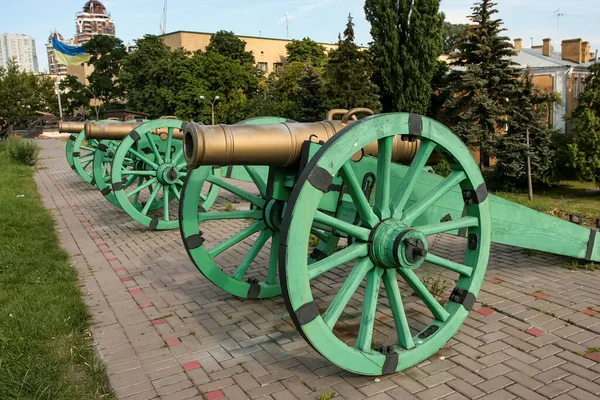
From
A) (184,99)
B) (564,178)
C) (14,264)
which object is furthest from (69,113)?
(14,264)

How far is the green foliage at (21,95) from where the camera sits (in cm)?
4947

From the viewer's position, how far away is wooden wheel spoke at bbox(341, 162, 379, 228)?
3.28m

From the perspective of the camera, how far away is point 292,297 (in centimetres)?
295

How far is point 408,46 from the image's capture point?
24062mm

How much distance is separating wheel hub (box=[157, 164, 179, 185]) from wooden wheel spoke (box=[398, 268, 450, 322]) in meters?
5.56

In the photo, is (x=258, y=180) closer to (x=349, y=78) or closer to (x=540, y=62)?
(x=349, y=78)

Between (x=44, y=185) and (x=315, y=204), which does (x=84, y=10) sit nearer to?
(x=44, y=185)

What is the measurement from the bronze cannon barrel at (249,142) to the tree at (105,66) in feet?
184

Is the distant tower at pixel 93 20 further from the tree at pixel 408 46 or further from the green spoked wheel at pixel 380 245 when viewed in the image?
the green spoked wheel at pixel 380 245

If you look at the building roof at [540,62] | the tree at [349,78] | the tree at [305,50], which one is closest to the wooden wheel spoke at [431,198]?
the tree at [349,78]

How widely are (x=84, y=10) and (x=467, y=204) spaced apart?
182 meters

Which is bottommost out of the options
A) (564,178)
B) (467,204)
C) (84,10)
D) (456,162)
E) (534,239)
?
(564,178)

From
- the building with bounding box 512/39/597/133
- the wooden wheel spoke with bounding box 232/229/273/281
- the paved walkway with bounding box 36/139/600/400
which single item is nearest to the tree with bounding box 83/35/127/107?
the building with bounding box 512/39/597/133

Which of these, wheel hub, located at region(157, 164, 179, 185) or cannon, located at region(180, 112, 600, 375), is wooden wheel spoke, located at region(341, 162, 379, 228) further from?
wheel hub, located at region(157, 164, 179, 185)
